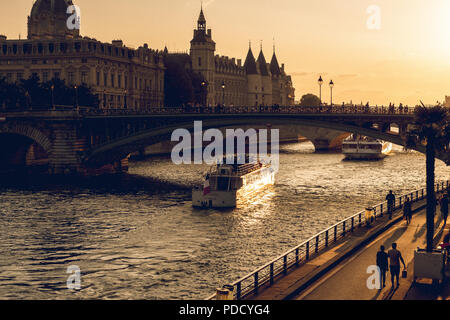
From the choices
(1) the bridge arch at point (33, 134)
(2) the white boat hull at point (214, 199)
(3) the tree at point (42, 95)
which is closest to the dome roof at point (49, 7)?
(3) the tree at point (42, 95)

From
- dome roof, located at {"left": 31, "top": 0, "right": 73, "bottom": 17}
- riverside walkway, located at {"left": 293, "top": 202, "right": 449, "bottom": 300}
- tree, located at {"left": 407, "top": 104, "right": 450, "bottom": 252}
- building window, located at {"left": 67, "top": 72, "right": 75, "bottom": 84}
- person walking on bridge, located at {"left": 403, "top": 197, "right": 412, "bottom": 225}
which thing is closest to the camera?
riverside walkway, located at {"left": 293, "top": 202, "right": 449, "bottom": 300}

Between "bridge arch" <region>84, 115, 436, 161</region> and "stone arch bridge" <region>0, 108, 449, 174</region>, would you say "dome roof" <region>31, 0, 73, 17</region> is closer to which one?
"stone arch bridge" <region>0, 108, 449, 174</region>

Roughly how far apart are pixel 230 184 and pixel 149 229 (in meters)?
17.9

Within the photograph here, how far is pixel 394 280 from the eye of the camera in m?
24.5

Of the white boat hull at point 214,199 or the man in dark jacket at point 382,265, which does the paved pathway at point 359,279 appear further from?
the white boat hull at point 214,199

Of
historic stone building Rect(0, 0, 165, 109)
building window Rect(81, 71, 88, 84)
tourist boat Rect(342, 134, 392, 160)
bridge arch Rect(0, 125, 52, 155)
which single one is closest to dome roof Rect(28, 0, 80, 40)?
historic stone building Rect(0, 0, 165, 109)

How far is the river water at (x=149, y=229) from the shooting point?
107 ft

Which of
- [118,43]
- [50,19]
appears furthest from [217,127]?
[50,19]

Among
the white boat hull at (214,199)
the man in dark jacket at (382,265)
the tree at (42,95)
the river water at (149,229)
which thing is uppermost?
the tree at (42,95)

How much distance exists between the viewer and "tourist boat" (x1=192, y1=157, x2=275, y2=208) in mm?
57750

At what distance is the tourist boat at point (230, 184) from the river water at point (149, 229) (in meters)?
1.39

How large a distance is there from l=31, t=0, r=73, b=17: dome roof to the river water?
8597cm
